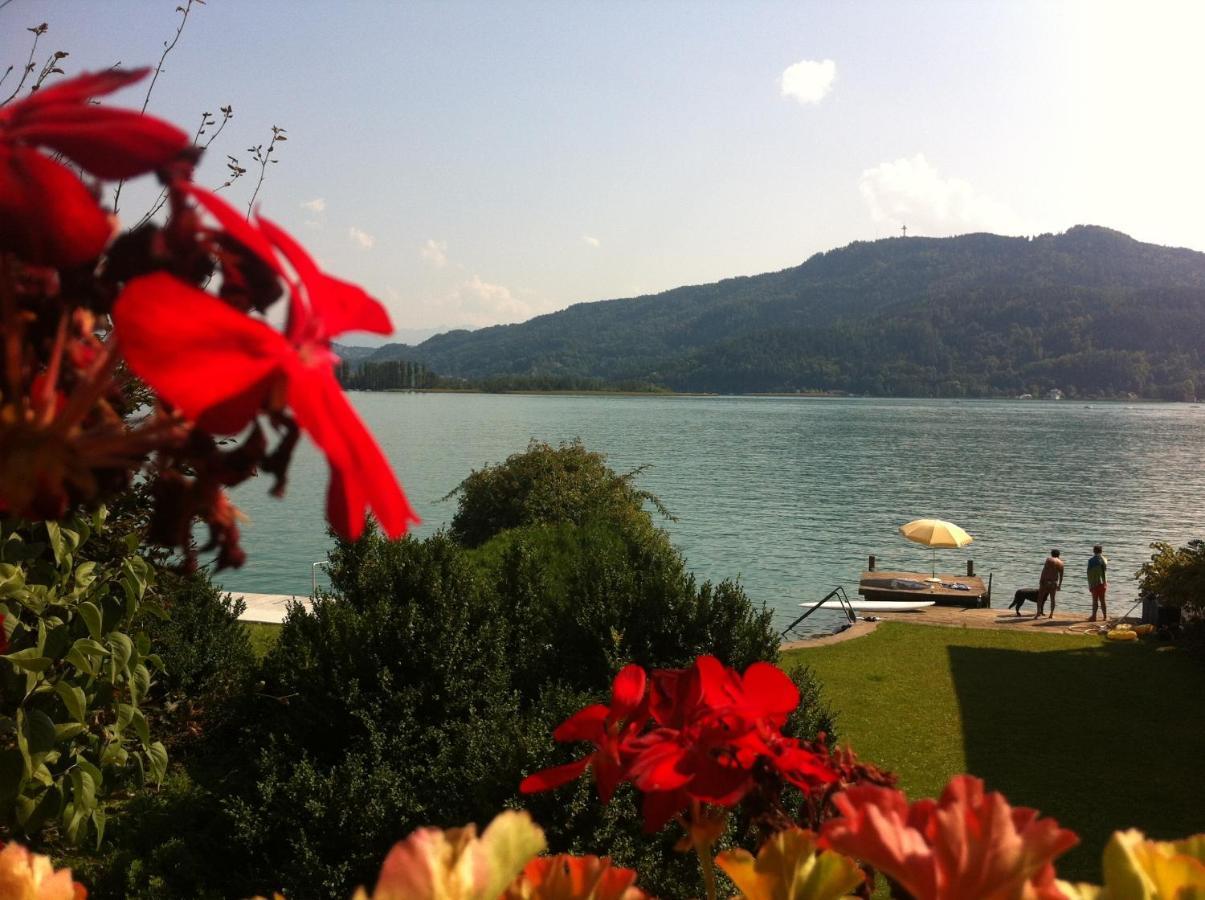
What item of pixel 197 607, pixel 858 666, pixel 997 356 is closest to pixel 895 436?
→ pixel 997 356

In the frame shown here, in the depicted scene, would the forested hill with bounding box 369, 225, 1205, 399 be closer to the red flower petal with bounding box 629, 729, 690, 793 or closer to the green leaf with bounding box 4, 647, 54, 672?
the green leaf with bounding box 4, 647, 54, 672

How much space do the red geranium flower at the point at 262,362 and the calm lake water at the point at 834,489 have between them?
0.49 feet

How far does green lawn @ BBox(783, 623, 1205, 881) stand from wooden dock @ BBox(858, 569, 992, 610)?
757cm

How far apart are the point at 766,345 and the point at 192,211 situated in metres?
179

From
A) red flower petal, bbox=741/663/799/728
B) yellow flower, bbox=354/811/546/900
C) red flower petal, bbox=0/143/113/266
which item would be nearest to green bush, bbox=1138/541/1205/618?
red flower petal, bbox=741/663/799/728

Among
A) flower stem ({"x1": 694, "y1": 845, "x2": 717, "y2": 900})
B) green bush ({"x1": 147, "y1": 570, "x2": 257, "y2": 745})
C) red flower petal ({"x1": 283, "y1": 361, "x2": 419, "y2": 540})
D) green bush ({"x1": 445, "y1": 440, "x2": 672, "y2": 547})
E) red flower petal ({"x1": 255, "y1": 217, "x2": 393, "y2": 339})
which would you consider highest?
red flower petal ({"x1": 255, "y1": 217, "x2": 393, "y2": 339})

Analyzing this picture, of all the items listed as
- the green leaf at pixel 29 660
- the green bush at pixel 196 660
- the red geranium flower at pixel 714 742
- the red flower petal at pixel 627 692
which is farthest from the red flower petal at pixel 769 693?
the green bush at pixel 196 660

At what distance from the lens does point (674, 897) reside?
12.2 ft

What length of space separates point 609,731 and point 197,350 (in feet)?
2.15

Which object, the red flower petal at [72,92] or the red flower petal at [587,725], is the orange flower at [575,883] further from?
the red flower petal at [72,92]

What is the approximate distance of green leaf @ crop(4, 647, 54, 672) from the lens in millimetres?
2514

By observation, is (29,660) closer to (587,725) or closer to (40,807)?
(40,807)

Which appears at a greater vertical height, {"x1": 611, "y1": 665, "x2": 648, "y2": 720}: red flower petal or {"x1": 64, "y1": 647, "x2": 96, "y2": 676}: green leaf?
{"x1": 611, "y1": 665, "x2": 648, "y2": 720}: red flower petal

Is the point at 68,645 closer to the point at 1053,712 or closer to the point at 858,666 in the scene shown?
the point at 1053,712
